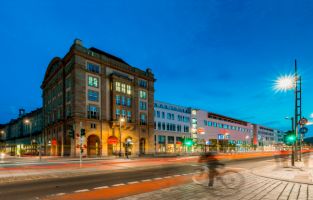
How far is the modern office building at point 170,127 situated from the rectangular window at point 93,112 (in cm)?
2338

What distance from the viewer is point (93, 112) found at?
51.7 metres

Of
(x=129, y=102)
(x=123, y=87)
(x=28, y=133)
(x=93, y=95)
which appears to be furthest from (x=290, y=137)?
(x=28, y=133)

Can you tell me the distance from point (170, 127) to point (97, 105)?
30.9 m

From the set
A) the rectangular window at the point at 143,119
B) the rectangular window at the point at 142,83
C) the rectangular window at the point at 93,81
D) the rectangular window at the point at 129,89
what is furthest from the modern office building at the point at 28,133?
the rectangular window at the point at 142,83

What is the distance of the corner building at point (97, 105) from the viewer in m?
49.7

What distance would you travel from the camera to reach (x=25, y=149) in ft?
274

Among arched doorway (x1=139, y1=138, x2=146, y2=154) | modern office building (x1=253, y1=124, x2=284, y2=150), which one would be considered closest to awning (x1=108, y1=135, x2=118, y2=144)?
arched doorway (x1=139, y1=138, x2=146, y2=154)

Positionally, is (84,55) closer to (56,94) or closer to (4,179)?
(56,94)

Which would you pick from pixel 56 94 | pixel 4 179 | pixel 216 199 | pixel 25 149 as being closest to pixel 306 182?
pixel 216 199

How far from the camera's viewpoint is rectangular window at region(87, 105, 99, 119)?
50906 millimetres

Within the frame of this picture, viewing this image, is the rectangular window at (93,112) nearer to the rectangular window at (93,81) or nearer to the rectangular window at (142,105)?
the rectangular window at (93,81)

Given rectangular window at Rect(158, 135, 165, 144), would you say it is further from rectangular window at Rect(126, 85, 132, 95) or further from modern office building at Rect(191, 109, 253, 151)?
rectangular window at Rect(126, 85, 132, 95)

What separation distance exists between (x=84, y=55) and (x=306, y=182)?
4782 cm

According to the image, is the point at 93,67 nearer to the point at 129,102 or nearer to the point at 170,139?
the point at 129,102
